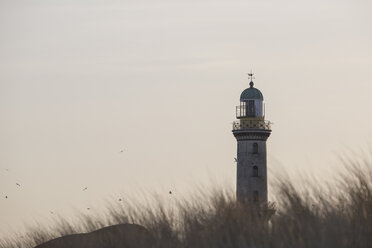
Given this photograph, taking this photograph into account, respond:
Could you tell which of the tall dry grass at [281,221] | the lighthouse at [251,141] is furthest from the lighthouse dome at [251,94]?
the tall dry grass at [281,221]

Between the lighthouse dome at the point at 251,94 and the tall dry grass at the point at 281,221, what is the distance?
40314 mm

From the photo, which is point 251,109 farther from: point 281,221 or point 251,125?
point 281,221

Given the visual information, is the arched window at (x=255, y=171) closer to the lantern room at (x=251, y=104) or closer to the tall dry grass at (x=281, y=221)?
the lantern room at (x=251, y=104)

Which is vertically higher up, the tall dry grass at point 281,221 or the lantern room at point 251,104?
the lantern room at point 251,104

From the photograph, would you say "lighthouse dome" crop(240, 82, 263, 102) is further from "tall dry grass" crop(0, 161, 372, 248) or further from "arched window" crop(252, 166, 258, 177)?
"tall dry grass" crop(0, 161, 372, 248)

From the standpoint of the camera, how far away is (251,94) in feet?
200

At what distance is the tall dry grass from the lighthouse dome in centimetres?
4031

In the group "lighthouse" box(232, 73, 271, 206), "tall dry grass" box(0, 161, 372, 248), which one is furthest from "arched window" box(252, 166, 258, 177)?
"tall dry grass" box(0, 161, 372, 248)

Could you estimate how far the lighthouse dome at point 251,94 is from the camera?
6100 cm

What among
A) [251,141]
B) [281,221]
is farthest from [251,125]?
[281,221]

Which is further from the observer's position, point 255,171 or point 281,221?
point 255,171

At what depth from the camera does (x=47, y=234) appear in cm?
2584

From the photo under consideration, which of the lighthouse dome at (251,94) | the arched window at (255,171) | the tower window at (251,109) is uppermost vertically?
the lighthouse dome at (251,94)

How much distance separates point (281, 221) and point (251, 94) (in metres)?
44.0
